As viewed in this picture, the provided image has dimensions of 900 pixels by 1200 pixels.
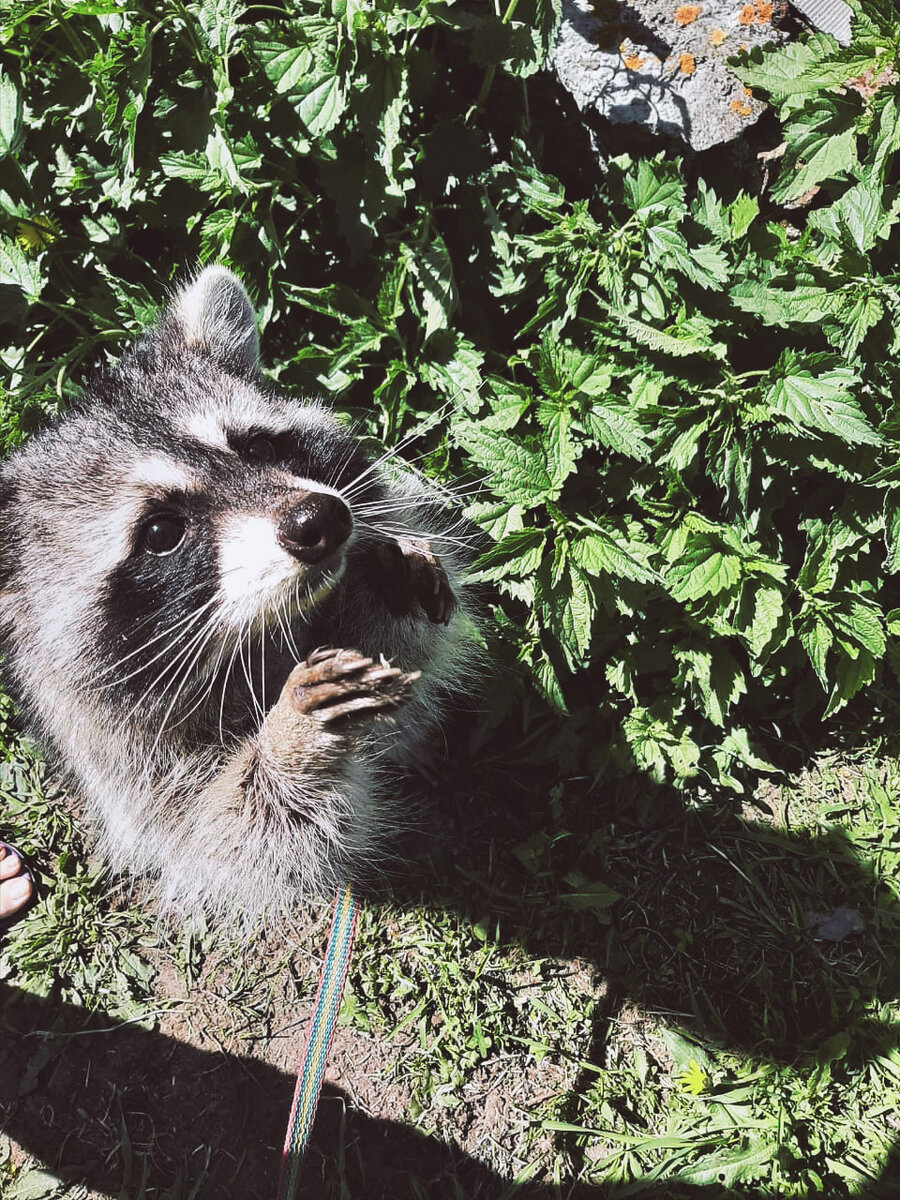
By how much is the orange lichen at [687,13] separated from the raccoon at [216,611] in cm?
142

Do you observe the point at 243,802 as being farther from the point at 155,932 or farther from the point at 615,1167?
the point at 615,1167

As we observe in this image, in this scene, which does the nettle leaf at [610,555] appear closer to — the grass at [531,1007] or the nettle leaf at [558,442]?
the nettle leaf at [558,442]

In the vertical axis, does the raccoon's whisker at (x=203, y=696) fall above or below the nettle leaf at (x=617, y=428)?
below

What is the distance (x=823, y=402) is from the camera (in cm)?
229

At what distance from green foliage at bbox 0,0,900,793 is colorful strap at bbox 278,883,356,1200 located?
83cm

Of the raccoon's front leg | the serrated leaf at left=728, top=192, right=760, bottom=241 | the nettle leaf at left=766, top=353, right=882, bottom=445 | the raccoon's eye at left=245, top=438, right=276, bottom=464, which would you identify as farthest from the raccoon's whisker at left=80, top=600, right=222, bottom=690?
the serrated leaf at left=728, top=192, right=760, bottom=241

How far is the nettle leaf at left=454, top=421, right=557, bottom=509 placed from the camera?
2459 millimetres

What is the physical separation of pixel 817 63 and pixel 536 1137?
2855 mm

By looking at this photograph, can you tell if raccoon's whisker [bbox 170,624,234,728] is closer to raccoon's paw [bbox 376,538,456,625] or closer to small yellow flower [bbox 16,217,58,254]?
raccoon's paw [bbox 376,538,456,625]

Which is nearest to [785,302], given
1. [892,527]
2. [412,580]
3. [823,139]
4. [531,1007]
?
[823,139]

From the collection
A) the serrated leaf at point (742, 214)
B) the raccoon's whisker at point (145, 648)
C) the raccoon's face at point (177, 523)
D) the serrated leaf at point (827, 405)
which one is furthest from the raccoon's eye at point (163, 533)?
the serrated leaf at point (742, 214)

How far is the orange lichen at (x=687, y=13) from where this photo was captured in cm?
265

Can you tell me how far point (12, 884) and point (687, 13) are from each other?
3.22 m

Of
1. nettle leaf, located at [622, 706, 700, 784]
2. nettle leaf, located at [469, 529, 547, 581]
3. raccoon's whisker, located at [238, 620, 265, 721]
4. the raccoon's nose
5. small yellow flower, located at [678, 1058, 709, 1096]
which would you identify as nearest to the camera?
the raccoon's nose
